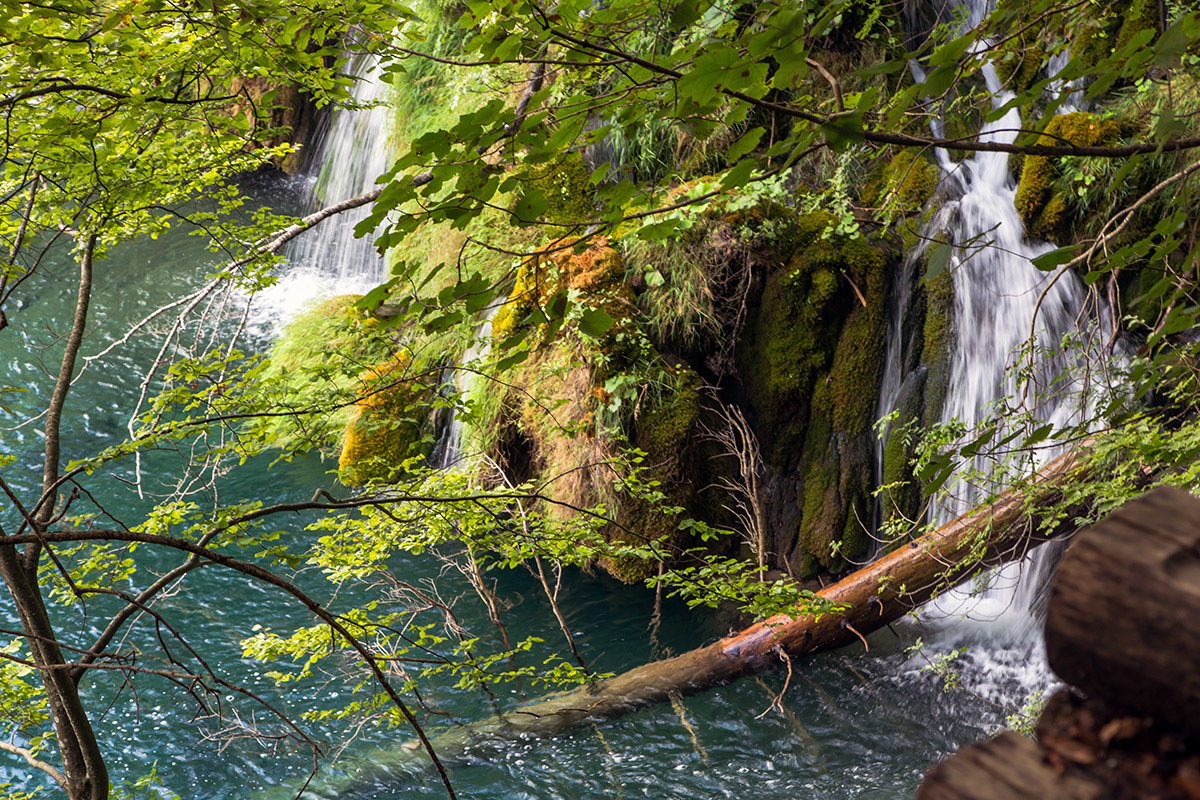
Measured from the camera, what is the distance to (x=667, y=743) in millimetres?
5035

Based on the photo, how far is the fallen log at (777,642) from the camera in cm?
501

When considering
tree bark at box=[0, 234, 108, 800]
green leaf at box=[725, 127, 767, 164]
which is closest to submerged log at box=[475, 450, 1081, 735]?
tree bark at box=[0, 234, 108, 800]

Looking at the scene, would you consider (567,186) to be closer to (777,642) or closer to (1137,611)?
(777,642)

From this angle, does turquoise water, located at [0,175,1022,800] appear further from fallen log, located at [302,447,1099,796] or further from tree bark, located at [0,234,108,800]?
tree bark, located at [0,234,108,800]

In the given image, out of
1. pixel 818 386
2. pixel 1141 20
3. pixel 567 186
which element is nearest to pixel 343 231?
pixel 567 186

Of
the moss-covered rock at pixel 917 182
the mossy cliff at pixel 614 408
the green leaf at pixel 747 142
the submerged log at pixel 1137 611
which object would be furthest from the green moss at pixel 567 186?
the submerged log at pixel 1137 611

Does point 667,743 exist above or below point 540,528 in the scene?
below

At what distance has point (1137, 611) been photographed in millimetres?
636

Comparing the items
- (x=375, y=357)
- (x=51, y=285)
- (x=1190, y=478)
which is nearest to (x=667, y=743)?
(x=1190, y=478)

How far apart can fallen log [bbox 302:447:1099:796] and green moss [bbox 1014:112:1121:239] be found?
2078 mm

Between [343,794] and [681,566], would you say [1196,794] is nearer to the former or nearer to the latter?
[343,794]

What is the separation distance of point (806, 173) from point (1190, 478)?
494 centimetres

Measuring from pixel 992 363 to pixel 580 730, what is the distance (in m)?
4.22

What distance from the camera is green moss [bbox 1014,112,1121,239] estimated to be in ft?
18.6
